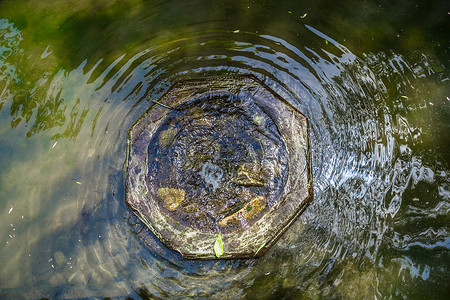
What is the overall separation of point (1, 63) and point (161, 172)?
189 centimetres

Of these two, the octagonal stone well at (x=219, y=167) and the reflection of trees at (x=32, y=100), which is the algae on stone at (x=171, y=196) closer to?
the octagonal stone well at (x=219, y=167)

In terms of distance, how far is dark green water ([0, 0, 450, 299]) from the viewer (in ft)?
7.91

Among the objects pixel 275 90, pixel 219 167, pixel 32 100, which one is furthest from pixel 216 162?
pixel 32 100

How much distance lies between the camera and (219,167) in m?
2.65

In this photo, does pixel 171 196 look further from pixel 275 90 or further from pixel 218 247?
pixel 275 90

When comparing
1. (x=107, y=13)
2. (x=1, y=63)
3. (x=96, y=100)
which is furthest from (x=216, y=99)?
(x=1, y=63)

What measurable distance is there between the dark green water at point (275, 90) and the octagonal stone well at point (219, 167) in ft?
0.36

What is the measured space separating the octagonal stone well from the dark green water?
0.36 ft

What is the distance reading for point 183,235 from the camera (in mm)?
2490

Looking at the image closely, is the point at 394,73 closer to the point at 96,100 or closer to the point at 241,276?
the point at 241,276

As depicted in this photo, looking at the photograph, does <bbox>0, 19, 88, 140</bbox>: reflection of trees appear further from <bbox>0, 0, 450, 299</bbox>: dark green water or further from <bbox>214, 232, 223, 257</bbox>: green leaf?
<bbox>214, 232, 223, 257</bbox>: green leaf

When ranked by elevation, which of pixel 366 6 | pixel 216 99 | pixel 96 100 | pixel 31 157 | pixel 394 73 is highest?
pixel 366 6

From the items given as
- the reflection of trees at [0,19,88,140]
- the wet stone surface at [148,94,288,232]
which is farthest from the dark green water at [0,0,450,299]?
the wet stone surface at [148,94,288,232]

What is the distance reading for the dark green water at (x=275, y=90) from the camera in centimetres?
241
